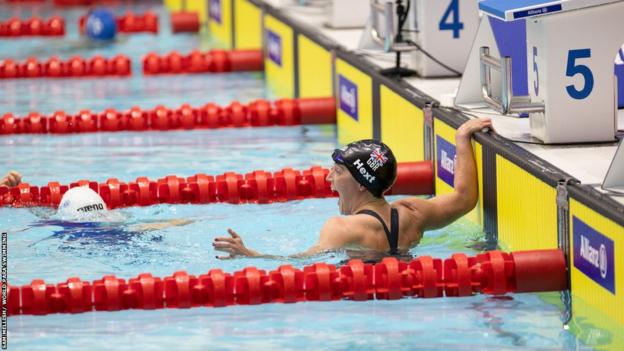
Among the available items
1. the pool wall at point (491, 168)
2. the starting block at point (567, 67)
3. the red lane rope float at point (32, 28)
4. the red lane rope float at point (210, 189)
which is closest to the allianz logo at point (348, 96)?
the pool wall at point (491, 168)

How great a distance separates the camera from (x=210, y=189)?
6906mm

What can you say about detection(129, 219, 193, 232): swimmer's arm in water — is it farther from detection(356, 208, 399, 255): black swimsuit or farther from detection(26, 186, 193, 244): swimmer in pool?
detection(356, 208, 399, 255): black swimsuit

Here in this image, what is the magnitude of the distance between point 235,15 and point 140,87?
242cm

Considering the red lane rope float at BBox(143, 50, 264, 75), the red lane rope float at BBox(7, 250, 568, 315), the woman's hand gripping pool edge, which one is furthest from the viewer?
the red lane rope float at BBox(143, 50, 264, 75)

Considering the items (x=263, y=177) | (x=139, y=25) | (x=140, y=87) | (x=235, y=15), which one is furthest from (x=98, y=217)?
(x=139, y=25)

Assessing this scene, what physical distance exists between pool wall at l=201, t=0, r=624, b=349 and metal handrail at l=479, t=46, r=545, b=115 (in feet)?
0.52

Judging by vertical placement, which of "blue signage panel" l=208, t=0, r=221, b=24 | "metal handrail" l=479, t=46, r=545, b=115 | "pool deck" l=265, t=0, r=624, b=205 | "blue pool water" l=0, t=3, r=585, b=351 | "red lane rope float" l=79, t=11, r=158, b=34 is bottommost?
"blue pool water" l=0, t=3, r=585, b=351

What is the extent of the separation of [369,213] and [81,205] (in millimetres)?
1617

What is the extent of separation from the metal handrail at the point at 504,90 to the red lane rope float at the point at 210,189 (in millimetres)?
723

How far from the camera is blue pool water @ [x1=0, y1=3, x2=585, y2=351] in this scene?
490 cm

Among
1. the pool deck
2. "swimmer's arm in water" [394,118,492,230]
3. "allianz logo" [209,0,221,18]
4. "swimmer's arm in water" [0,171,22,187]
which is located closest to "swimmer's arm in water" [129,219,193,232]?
"swimmer's arm in water" [0,171,22,187]

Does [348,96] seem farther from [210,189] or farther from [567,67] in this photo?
[567,67]

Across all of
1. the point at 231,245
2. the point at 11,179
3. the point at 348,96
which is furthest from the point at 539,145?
the point at 348,96

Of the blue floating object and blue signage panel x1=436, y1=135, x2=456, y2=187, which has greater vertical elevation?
the blue floating object
